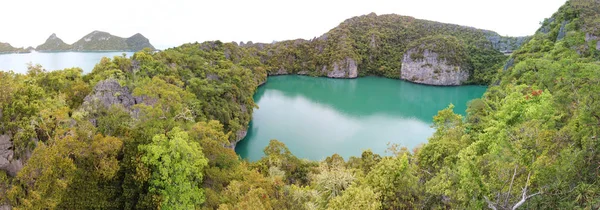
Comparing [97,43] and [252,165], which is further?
[97,43]

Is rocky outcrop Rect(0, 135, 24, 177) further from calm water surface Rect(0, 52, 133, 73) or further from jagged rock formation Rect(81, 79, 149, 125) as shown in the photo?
calm water surface Rect(0, 52, 133, 73)

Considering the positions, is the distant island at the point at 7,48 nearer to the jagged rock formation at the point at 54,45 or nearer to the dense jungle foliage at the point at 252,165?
the jagged rock formation at the point at 54,45

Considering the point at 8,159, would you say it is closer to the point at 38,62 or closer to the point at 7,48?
the point at 38,62

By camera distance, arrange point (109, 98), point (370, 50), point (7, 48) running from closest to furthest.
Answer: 1. point (109, 98)
2. point (7, 48)
3. point (370, 50)

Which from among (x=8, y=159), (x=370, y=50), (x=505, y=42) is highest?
(x=505, y=42)

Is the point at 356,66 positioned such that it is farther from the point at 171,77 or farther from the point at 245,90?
the point at 171,77

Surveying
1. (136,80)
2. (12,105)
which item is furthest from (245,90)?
(12,105)

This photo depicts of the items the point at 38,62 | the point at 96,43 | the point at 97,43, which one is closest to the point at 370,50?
the point at 97,43

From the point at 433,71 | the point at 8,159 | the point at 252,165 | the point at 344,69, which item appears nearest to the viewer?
the point at 8,159
